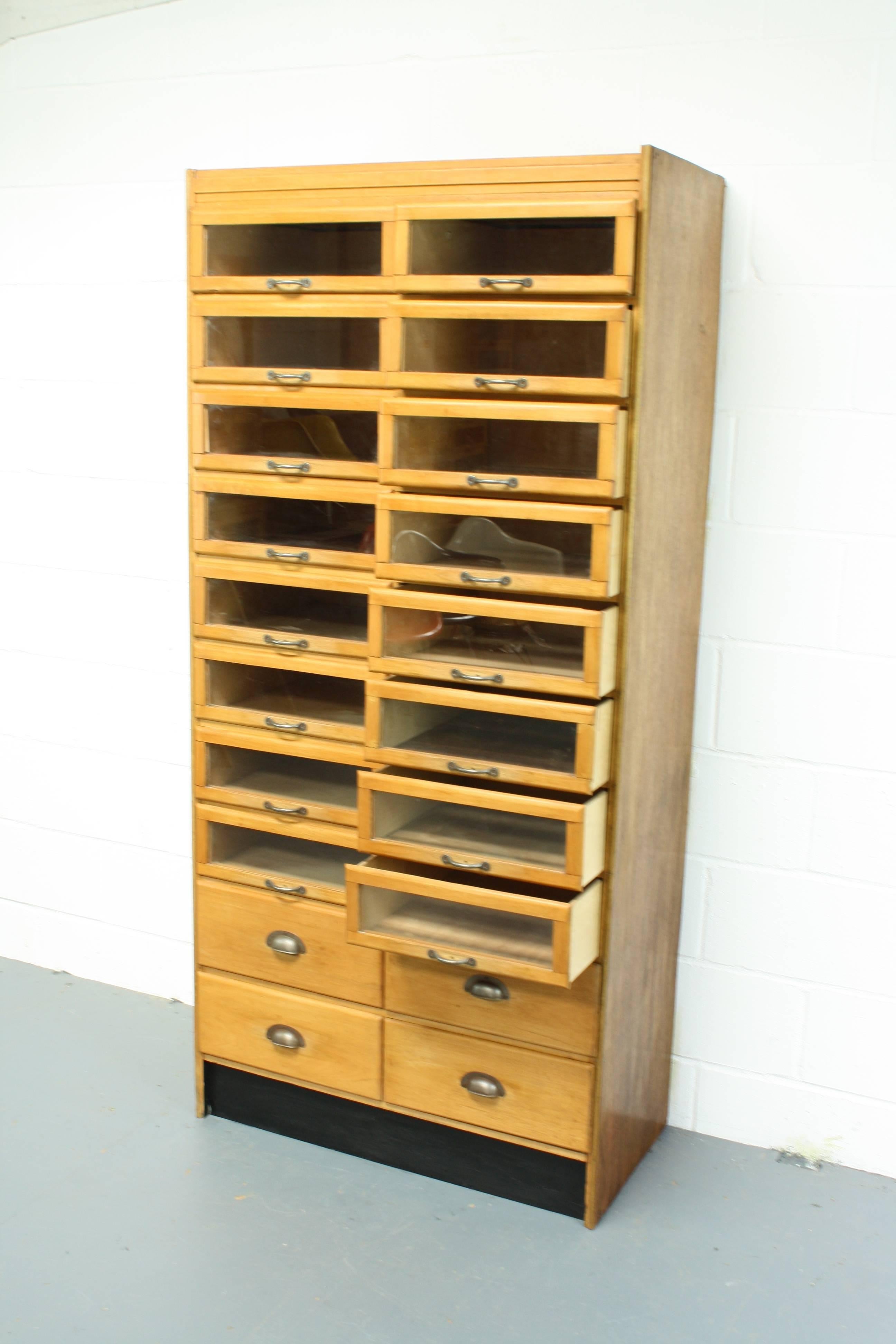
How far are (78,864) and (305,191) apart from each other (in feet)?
6.00

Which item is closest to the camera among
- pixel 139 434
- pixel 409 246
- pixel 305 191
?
pixel 409 246

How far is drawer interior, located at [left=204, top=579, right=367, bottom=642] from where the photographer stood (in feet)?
7.81

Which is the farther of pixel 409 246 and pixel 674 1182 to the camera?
pixel 674 1182

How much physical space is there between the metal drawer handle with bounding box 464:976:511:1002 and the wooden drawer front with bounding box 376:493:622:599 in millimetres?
704

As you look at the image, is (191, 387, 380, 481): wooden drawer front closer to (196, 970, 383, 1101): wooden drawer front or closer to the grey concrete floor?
(196, 970, 383, 1101): wooden drawer front

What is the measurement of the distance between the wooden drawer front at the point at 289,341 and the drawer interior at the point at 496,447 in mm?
124

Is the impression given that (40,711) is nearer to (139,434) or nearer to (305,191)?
(139,434)

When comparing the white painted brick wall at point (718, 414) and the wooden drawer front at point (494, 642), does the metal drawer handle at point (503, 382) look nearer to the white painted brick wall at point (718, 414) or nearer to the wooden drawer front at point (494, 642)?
the wooden drawer front at point (494, 642)

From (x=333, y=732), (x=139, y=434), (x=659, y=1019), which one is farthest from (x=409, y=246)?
(x=659, y=1019)

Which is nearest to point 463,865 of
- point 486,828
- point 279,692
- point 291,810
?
point 486,828

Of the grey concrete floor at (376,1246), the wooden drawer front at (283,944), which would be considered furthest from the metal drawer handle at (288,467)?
the grey concrete floor at (376,1246)

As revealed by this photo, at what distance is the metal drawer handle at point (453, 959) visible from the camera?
212 cm

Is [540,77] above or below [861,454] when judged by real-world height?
above

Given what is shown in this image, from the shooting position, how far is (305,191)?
225cm
